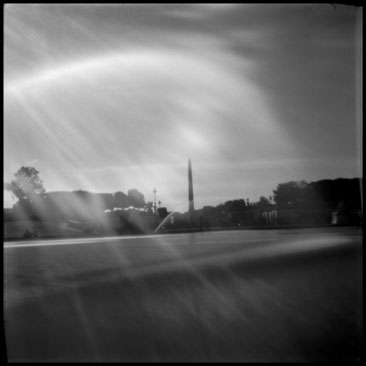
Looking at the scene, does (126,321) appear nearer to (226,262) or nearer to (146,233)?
(226,262)

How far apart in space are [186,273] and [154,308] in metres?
1.89

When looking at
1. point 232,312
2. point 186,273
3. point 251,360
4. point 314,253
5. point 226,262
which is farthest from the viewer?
point 314,253

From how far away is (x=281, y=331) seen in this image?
4.30 meters

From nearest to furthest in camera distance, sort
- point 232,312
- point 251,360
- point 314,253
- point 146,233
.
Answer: point 251,360 < point 232,312 < point 314,253 < point 146,233

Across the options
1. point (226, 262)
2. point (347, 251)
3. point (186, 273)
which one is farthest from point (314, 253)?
point (186, 273)

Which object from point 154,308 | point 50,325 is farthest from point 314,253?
point 50,325

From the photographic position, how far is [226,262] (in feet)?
25.4

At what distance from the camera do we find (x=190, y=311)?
4.90 meters

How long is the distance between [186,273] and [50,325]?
293 centimetres

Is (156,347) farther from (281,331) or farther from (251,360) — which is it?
(281,331)

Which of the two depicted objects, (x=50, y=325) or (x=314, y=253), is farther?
(x=314, y=253)

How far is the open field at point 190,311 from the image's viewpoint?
392 centimetres

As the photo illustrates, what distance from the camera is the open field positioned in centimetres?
392

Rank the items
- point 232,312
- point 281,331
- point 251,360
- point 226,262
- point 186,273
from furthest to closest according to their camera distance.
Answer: point 226,262
point 186,273
point 232,312
point 281,331
point 251,360
